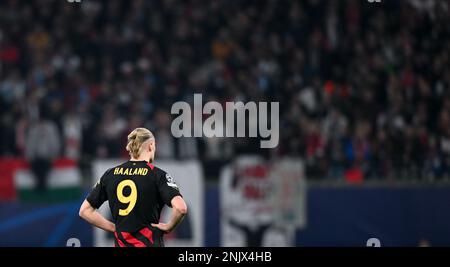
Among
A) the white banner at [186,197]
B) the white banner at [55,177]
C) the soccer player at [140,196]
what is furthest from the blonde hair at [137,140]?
the white banner at [55,177]

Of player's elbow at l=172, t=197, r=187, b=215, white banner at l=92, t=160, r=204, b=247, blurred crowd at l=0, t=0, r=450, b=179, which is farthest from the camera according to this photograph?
blurred crowd at l=0, t=0, r=450, b=179

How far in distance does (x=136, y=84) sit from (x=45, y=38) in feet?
7.98

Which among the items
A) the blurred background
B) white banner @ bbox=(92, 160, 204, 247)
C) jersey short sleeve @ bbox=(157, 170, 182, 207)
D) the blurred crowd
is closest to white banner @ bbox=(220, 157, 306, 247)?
the blurred background

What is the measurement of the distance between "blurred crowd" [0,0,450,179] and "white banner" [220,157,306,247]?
271 mm

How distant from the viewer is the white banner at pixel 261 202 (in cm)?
1576

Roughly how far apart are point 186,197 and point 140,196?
8.60 m

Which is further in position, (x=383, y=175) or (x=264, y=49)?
(x=264, y=49)

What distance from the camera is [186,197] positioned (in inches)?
617

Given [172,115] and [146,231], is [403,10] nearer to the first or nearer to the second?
[172,115]

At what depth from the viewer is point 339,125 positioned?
16438 millimetres

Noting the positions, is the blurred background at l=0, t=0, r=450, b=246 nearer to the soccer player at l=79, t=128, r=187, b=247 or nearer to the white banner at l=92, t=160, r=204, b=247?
the white banner at l=92, t=160, r=204, b=247

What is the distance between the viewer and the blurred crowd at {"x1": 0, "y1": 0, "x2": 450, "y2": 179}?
52.5 feet

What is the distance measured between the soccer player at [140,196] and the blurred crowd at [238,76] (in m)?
8.59
